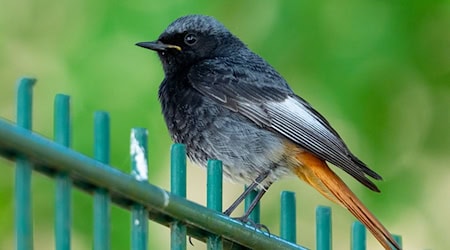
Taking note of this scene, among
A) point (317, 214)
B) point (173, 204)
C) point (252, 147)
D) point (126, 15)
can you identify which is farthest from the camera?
point (126, 15)

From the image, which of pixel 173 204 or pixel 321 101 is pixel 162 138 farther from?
pixel 173 204

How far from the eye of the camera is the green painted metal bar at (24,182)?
2.57m

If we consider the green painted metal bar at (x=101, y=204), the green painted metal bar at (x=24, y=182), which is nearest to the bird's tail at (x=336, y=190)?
the green painted metal bar at (x=101, y=204)

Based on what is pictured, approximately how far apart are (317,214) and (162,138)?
245 centimetres

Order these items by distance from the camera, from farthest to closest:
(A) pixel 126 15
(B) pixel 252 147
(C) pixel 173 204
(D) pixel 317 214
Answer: (A) pixel 126 15 < (B) pixel 252 147 < (D) pixel 317 214 < (C) pixel 173 204

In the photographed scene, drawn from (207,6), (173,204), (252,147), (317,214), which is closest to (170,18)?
(207,6)

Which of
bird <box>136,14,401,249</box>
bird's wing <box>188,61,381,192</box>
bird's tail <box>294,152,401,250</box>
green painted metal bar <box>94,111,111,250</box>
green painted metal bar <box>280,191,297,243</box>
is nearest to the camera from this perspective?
green painted metal bar <box>94,111,111,250</box>

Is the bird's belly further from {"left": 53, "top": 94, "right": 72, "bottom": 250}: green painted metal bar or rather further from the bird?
{"left": 53, "top": 94, "right": 72, "bottom": 250}: green painted metal bar

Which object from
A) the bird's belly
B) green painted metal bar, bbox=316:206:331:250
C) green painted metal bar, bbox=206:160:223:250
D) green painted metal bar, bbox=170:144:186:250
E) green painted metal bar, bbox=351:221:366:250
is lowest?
green painted metal bar, bbox=170:144:186:250

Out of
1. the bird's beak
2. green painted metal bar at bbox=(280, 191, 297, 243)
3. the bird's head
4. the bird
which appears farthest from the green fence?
the bird's head

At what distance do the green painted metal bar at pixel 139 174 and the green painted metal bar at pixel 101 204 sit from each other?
0.31 feet

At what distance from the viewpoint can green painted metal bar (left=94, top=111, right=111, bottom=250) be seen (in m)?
2.83

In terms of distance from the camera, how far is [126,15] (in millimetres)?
6359

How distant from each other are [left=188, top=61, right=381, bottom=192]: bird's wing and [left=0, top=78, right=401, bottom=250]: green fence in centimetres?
191
